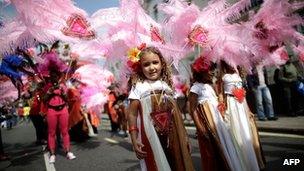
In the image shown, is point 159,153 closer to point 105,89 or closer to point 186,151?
point 186,151

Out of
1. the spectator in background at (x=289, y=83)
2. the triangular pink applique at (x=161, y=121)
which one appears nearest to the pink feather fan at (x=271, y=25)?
the triangular pink applique at (x=161, y=121)

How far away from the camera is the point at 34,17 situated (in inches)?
200

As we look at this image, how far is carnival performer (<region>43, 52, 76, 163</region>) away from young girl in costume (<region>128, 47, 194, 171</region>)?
16.3 ft

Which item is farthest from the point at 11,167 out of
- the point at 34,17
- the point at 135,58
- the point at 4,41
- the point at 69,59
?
the point at 135,58

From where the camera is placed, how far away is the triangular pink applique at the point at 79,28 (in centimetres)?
579

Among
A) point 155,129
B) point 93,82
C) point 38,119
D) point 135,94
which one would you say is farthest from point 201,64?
point 38,119

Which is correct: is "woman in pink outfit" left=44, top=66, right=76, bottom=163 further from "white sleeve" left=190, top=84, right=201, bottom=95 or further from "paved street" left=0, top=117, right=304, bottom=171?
"white sleeve" left=190, top=84, right=201, bottom=95

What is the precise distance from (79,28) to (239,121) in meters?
2.54

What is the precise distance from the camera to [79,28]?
5.83 meters

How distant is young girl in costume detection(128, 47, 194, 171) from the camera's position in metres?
4.12

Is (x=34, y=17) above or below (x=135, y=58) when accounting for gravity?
above

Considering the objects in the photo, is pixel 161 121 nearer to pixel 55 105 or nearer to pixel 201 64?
pixel 201 64

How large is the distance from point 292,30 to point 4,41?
13.5ft

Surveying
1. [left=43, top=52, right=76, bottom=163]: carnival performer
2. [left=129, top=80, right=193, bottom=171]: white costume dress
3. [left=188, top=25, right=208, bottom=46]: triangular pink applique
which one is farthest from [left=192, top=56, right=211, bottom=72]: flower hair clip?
[left=43, top=52, right=76, bottom=163]: carnival performer
